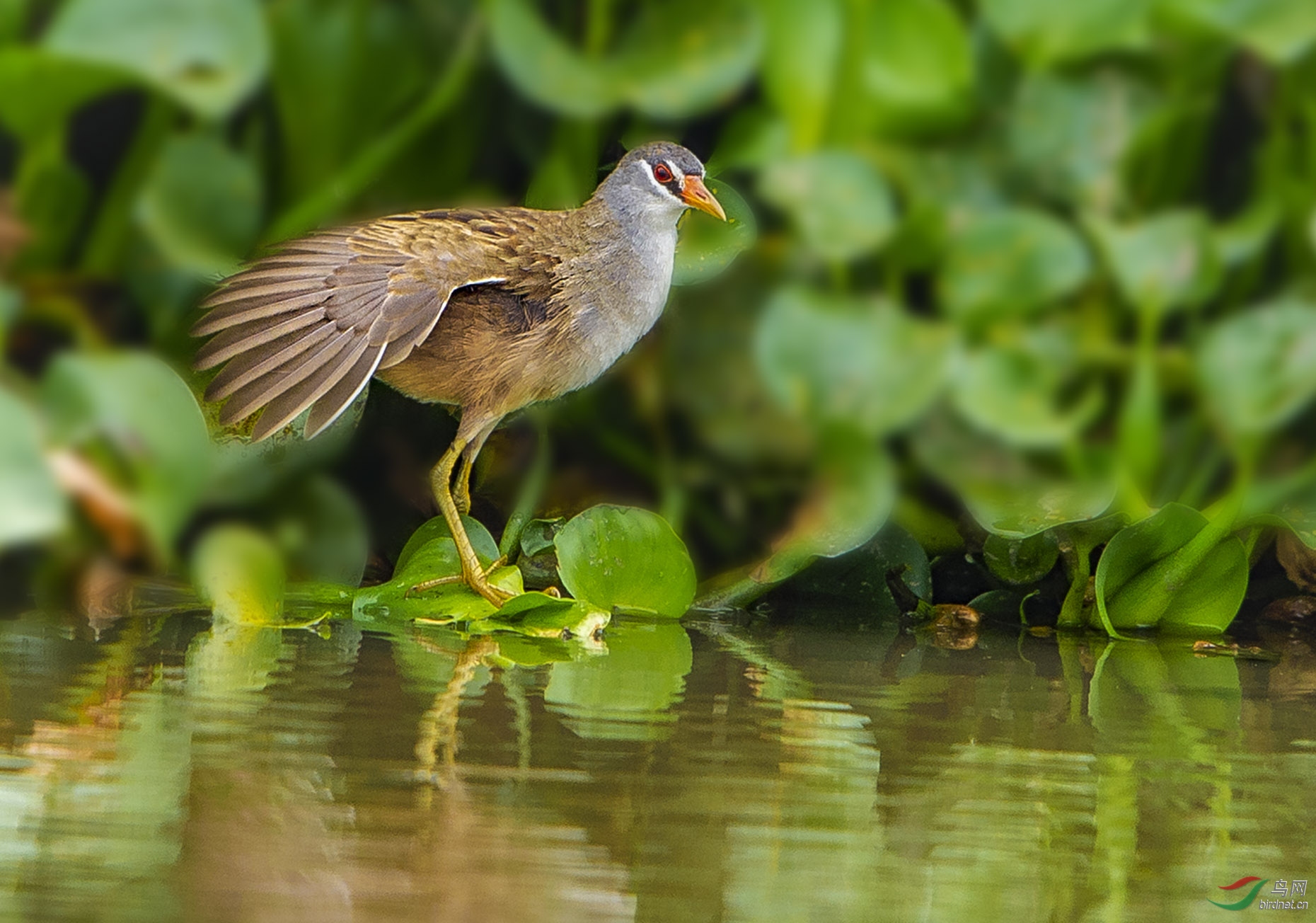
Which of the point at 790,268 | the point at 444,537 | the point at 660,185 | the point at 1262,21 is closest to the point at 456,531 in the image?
the point at 444,537

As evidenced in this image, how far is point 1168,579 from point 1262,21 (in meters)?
0.59

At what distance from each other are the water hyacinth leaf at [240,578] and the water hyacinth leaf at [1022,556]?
0.74 m

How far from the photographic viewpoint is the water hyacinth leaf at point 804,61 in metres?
1.71

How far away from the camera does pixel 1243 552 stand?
1.60m

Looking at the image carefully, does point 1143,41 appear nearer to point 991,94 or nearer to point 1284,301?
point 991,94

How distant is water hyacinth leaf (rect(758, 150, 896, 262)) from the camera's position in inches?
65.2

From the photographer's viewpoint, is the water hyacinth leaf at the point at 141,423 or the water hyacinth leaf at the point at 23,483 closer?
the water hyacinth leaf at the point at 23,483

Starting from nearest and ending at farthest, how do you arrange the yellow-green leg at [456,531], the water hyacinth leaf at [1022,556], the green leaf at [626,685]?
the green leaf at [626,685], the yellow-green leg at [456,531], the water hyacinth leaf at [1022,556]

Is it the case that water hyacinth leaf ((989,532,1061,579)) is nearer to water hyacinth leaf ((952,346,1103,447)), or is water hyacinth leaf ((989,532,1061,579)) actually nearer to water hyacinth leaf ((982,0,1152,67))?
water hyacinth leaf ((952,346,1103,447))

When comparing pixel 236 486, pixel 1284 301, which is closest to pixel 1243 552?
pixel 1284 301

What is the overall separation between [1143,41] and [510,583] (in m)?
0.90

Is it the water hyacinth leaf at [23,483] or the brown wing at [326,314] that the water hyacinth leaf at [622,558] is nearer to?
the brown wing at [326,314]

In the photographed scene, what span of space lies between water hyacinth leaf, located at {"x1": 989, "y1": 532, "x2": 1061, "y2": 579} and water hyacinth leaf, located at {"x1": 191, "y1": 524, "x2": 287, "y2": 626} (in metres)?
0.74

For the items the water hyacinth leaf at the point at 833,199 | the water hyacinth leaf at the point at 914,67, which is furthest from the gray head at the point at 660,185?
the water hyacinth leaf at the point at 914,67
